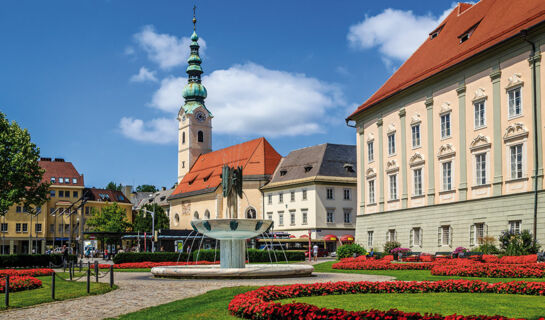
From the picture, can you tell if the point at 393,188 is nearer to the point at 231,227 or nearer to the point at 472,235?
the point at 472,235

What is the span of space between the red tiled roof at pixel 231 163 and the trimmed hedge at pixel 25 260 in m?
51.6

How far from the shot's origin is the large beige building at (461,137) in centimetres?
3369

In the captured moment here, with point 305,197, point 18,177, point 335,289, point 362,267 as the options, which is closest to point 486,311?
point 335,289

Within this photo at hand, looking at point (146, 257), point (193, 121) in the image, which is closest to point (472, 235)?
point (146, 257)

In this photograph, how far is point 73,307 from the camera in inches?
640

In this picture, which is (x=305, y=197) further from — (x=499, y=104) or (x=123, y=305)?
(x=123, y=305)

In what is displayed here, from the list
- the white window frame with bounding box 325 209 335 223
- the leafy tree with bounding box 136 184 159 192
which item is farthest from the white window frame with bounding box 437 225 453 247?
the leafy tree with bounding box 136 184 159 192

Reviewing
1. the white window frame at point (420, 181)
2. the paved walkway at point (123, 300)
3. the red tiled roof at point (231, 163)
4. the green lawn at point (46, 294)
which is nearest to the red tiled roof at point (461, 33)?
the white window frame at point (420, 181)

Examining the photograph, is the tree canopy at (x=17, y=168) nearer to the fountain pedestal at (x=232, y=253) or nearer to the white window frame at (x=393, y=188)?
the fountain pedestal at (x=232, y=253)

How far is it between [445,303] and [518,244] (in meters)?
19.3

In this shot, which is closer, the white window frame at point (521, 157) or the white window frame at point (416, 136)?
the white window frame at point (521, 157)

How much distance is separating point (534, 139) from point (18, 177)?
35.5 m

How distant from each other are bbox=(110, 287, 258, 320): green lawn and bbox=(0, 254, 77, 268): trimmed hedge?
28740 mm

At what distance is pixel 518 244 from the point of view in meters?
32.3
